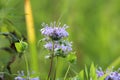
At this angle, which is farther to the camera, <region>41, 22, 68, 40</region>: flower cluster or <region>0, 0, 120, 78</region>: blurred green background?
<region>0, 0, 120, 78</region>: blurred green background

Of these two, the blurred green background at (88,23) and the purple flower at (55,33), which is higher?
the blurred green background at (88,23)

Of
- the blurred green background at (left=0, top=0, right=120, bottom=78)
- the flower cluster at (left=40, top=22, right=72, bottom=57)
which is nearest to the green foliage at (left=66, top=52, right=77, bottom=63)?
the flower cluster at (left=40, top=22, right=72, bottom=57)

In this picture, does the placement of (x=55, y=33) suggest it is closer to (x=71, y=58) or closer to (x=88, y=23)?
(x=71, y=58)

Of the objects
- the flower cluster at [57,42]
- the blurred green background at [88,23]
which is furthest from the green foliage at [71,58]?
the blurred green background at [88,23]

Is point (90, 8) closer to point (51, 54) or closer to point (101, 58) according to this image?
point (101, 58)

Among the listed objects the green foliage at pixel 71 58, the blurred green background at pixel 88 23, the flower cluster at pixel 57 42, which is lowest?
Answer: the green foliage at pixel 71 58

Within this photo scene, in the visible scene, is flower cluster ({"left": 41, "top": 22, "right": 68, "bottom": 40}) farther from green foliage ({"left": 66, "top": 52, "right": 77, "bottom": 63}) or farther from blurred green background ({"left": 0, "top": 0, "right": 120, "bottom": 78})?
blurred green background ({"left": 0, "top": 0, "right": 120, "bottom": 78})

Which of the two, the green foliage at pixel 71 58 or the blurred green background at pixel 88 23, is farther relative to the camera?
the blurred green background at pixel 88 23

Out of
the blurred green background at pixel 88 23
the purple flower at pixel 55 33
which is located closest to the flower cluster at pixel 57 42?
the purple flower at pixel 55 33

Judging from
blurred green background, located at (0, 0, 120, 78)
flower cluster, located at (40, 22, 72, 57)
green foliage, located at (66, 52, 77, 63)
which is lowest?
green foliage, located at (66, 52, 77, 63)

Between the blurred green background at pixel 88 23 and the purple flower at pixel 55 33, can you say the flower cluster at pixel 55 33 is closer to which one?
Result: the purple flower at pixel 55 33

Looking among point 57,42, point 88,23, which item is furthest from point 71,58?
point 88,23

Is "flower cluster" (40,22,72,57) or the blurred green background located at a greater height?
the blurred green background
